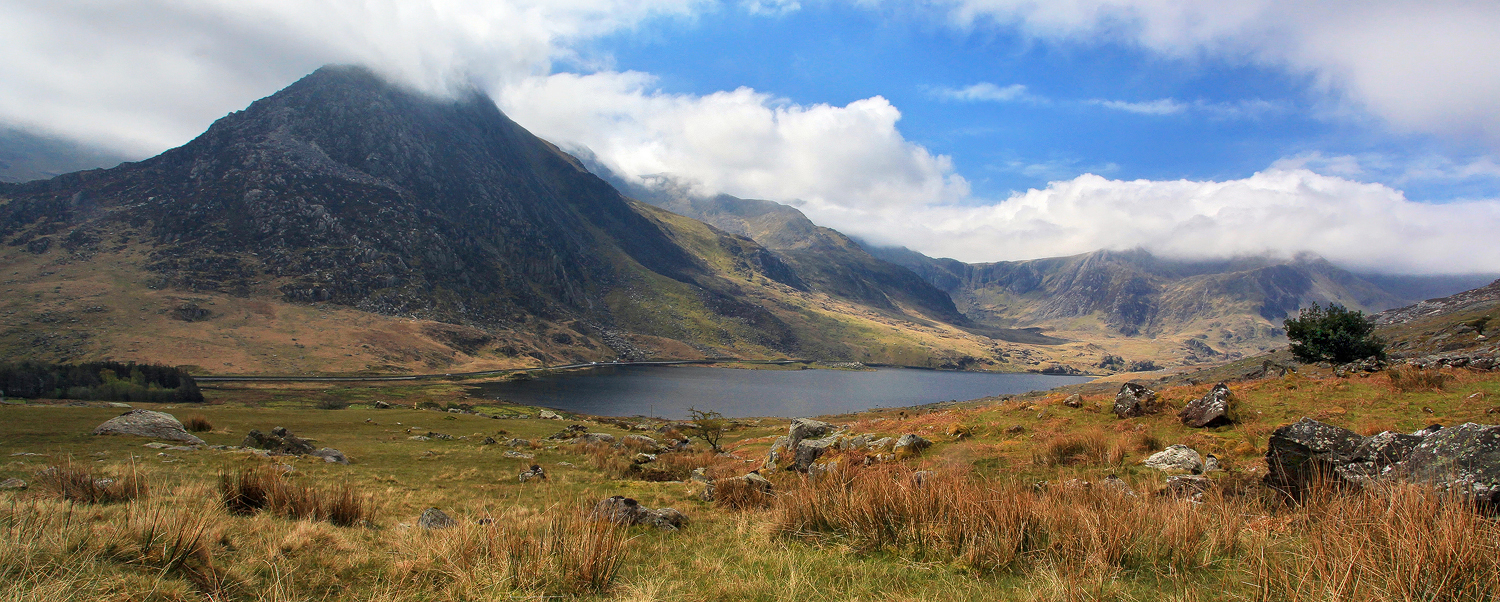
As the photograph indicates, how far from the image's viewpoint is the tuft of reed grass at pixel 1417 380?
44.9 ft

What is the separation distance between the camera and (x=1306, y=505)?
618 centimetres

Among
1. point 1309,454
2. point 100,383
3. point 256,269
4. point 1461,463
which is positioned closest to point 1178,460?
point 1309,454

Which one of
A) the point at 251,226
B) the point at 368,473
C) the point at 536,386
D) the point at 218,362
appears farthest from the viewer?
the point at 251,226

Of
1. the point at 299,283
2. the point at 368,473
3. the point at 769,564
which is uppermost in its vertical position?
the point at 299,283

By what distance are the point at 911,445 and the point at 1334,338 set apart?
93.3ft

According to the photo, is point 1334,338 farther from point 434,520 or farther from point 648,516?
point 434,520

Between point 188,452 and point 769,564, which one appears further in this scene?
point 188,452

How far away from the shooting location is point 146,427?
19359 millimetres

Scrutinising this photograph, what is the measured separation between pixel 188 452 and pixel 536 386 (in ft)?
321

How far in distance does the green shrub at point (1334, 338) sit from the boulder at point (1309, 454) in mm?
27709

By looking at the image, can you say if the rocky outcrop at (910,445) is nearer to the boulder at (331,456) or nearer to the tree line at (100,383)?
the boulder at (331,456)

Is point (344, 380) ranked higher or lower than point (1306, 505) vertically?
lower

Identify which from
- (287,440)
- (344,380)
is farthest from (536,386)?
(287,440)

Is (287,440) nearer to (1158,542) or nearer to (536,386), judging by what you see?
(1158,542)
